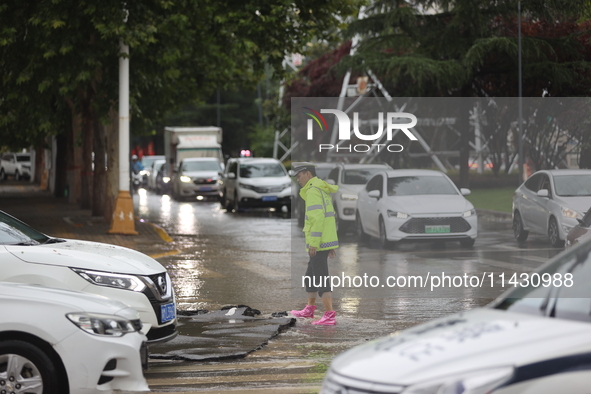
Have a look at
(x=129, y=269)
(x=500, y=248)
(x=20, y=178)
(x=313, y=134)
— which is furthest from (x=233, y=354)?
(x=20, y=178)

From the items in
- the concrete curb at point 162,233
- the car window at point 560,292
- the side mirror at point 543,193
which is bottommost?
the concrete curb at point 162,233

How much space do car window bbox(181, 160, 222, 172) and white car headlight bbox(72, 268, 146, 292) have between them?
3399cm

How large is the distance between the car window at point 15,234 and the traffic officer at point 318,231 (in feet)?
9.44

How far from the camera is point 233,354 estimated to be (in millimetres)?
8523

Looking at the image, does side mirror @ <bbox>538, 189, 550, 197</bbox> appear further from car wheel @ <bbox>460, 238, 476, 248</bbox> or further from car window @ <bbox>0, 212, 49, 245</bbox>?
car window @ <bbox>0, 212, 49, 245</bbox>

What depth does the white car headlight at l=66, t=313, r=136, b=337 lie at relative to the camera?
6.05m

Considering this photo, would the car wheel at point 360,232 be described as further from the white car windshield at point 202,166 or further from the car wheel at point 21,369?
the white car windshield at point 202,166

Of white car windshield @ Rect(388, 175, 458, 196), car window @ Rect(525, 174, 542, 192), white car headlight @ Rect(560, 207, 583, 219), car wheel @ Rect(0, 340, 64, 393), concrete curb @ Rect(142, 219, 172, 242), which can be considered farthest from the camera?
concrete curb @ Rect(142, 219, 172, 242)

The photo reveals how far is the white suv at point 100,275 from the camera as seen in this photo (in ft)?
26.1

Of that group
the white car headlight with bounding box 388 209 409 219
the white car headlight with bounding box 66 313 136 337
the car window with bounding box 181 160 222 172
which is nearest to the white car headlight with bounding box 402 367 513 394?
the white car headlight with bounding box 66 313 136 337

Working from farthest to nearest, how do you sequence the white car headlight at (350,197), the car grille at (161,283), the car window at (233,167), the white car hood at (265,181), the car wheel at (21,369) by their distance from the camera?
1. the car window at (233,167)
2. the white car hood at (265,181)
3. the white car headlight at (350,197)
4. the car grille at (161,283)
5. the car wheel at (21,369)

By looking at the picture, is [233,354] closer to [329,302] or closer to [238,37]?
[329,302]

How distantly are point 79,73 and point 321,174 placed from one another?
10.2 metres

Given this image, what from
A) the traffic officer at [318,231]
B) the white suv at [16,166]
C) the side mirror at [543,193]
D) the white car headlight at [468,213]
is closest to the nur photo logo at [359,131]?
the white car headlight at [468,213]
